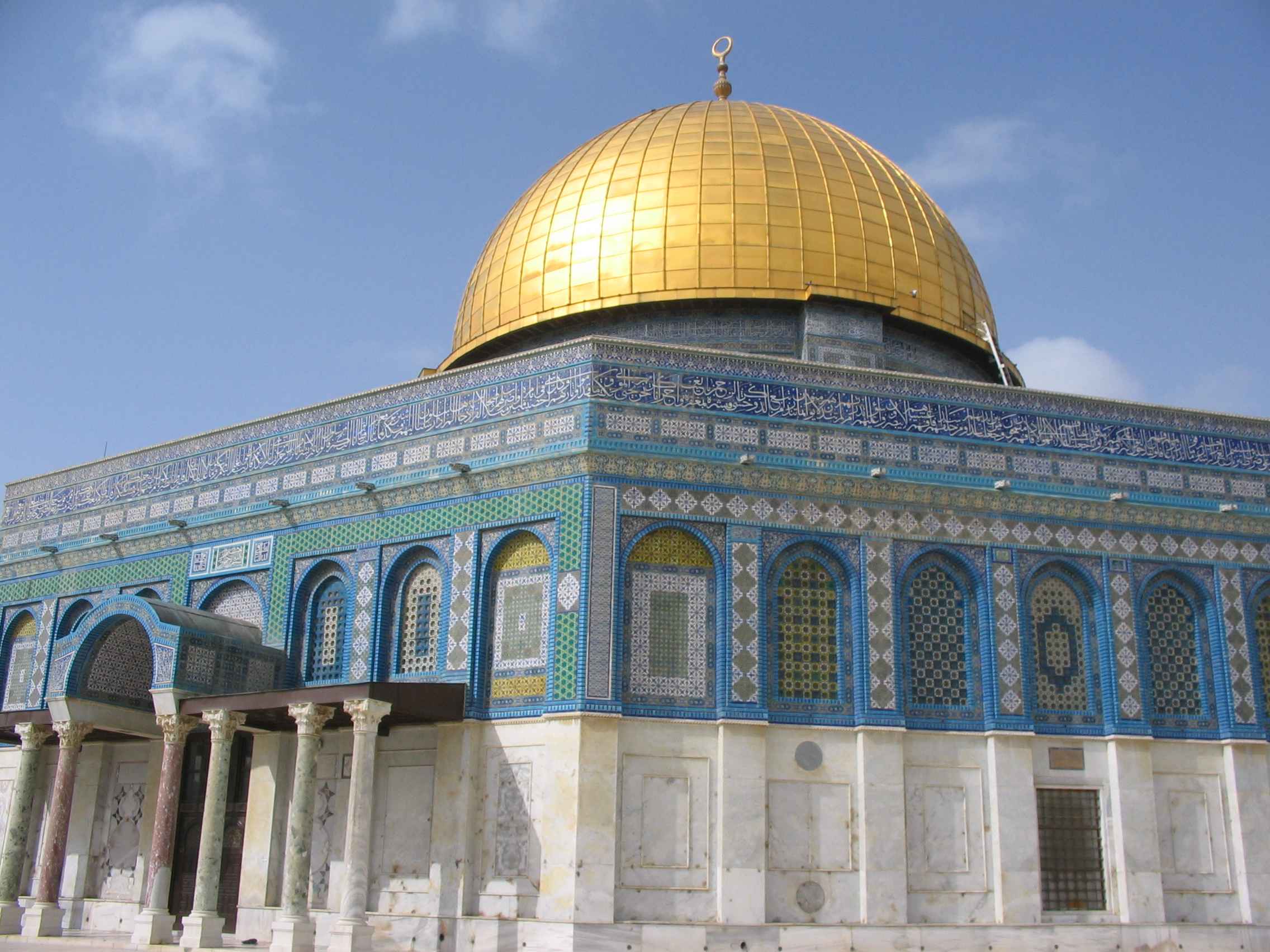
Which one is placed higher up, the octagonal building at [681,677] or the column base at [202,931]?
the octagonal building at [681,677]

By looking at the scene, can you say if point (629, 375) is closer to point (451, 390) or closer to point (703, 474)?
point (703, 474)

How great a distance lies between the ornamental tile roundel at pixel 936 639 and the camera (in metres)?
16.1

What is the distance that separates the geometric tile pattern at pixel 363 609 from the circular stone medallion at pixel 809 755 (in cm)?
515

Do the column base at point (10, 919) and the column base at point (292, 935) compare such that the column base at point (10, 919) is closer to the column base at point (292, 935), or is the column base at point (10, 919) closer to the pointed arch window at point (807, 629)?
the column base at point (292, 935)

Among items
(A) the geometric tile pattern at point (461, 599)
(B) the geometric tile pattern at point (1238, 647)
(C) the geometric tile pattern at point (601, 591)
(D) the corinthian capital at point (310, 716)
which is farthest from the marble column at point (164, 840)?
(B) the geometric tile pattern at point (1238, 647)

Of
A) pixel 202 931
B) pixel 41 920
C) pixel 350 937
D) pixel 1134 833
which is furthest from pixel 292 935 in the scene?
pixel 1134 833

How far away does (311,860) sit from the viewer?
1661 centimetres

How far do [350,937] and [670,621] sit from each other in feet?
15.1

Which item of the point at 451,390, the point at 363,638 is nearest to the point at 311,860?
the point at 363,638

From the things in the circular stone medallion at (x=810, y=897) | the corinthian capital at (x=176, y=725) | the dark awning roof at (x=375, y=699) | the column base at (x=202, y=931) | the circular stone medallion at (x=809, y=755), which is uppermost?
the dark awning roof at (x=375, y=699)

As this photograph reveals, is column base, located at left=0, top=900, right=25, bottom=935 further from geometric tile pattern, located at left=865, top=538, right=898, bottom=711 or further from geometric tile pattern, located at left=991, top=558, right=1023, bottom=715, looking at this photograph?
geometric tile pattern, located at left=991, top=558, right=1023, bottom=715

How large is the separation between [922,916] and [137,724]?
1006cm

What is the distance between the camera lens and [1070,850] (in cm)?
1597

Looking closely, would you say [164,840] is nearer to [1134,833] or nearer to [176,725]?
[176,725]
